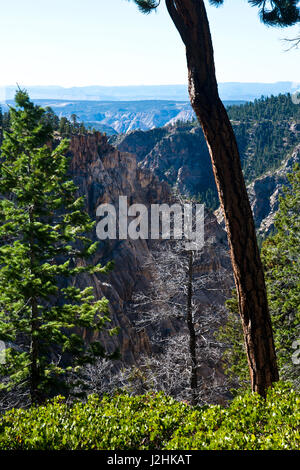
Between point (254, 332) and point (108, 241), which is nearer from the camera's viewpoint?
point (254, 332)

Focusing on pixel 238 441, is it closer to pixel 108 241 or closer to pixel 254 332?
pixel 254 332

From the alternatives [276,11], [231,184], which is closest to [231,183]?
[231,184]

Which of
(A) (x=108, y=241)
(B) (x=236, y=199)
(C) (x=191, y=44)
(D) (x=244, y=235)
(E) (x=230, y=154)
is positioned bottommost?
(A) (x=108, y=241)

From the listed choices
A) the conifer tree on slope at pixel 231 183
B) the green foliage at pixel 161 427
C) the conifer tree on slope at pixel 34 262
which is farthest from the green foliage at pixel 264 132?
the green foliage at pixel 161 427

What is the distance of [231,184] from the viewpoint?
4891 mm

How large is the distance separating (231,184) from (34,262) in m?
6.13

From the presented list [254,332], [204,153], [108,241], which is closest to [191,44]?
[254,332]

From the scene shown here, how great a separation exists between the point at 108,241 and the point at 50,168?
3029 centimetres

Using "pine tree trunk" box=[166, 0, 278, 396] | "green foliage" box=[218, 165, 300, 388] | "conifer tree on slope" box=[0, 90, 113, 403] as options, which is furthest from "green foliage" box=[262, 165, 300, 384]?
"pine tree trunk" box=[166, 0, 278, 396]

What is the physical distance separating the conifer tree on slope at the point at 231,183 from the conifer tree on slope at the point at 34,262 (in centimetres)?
517

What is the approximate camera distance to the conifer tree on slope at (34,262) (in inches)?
343

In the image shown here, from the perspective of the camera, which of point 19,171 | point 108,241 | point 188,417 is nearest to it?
point 188,417
